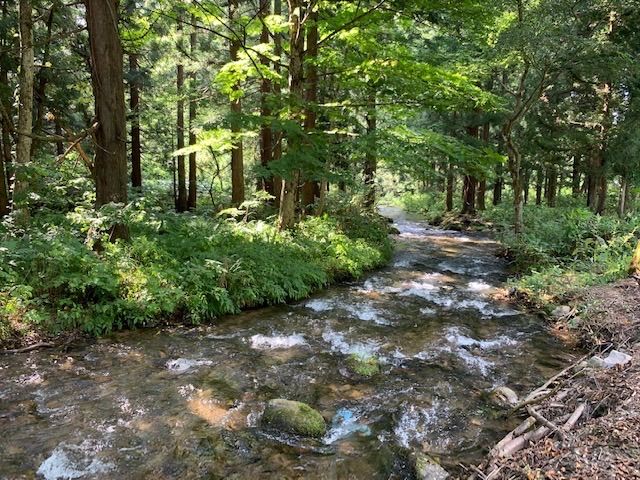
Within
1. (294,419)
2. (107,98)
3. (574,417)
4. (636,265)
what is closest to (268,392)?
(294,419)

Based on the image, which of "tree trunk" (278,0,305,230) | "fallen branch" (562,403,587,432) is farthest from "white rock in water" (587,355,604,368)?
"tree trunk" (278,0,305,230)

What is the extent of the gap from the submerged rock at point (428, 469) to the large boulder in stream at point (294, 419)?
1.00 m

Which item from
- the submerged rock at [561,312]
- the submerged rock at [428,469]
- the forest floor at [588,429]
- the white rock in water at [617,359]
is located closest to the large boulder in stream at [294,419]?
the submerged rock at [428,469]

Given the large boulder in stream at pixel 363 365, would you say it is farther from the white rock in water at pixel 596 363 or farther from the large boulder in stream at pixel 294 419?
the white rock in water at pixel 596 363

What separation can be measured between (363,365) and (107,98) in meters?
5.96

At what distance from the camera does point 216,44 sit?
59.2 ft

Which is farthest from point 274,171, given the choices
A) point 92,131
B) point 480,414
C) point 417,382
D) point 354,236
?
point 480,414

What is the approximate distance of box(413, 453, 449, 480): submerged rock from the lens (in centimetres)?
388

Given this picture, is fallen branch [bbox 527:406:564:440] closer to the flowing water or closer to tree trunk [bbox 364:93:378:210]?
the flowing water

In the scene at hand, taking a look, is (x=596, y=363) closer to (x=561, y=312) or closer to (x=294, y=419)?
(x=561, y=312)

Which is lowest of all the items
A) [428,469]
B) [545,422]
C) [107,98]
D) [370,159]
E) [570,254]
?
[428,469]

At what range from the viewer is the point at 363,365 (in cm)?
614

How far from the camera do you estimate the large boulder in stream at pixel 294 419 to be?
454 centimetres

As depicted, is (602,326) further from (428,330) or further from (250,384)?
(250,384)
